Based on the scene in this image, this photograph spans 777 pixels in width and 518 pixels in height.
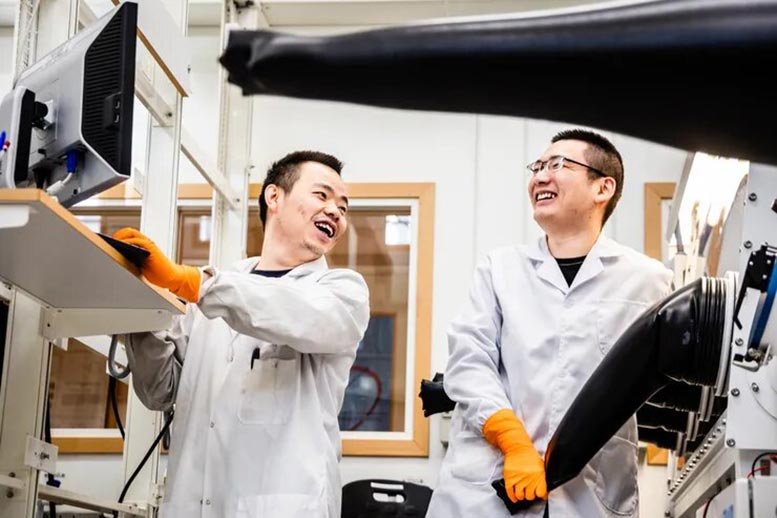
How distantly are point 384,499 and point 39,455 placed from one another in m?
1.96

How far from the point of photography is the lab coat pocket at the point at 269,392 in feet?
8.05

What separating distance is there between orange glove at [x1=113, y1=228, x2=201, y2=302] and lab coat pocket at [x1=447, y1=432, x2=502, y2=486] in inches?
27.3

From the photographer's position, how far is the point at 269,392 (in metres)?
2.47

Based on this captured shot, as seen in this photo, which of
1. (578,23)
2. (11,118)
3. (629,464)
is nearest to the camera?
(578,23)

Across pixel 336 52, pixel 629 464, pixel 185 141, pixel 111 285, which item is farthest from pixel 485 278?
pixel 336 52

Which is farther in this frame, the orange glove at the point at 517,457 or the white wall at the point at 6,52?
the white wall at the point at 6,52

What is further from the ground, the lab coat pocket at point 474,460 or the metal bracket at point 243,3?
the metal bracket at point 243,3

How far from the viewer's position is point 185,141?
3.93 meters

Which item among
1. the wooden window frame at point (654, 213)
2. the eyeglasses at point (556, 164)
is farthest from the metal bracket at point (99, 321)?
the wooden window frame at point (654, 213)

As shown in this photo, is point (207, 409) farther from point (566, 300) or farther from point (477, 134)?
point (477, 134)

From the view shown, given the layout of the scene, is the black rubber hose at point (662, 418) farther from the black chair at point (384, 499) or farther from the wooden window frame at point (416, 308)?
the wooden window frame at point (416, 308)

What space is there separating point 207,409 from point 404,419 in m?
2.29

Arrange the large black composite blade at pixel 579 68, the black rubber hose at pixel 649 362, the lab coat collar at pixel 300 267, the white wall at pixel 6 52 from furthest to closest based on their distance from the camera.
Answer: the white wall at pixel 6 52 → the lab coat collar at pixel 300 267 → the black rubber hose at pixel 649 362 → the large black composite blade at pixel 579 68

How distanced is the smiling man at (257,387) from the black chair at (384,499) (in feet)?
5.46
